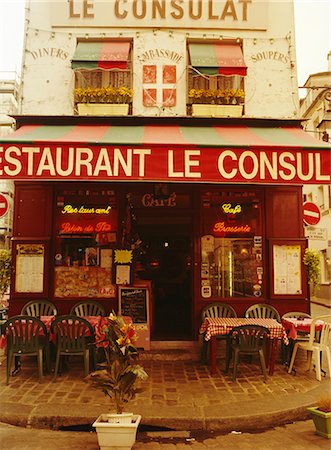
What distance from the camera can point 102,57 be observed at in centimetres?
946

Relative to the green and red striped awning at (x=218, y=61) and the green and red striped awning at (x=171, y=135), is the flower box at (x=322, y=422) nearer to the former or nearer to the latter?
the green and red striped awning at (x=171, y=135)

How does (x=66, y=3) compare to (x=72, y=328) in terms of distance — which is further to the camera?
(x=66, y=3)

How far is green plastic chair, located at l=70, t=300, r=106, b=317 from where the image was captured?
9047mm

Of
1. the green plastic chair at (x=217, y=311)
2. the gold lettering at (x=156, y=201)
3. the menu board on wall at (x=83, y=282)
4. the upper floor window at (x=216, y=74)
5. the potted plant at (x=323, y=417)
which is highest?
the upper floor window at (x=216, y=74)

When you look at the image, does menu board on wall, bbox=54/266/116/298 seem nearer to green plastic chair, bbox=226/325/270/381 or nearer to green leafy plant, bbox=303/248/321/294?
green plastic chair, bbox=226/325/270/381

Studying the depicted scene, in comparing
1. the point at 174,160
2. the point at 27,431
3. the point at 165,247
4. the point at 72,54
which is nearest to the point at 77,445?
the point at 27,431

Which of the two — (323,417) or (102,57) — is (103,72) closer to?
(102,57)

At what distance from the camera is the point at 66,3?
10.1m

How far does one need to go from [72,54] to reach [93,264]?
180 inches

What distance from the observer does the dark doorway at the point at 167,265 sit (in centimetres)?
1393

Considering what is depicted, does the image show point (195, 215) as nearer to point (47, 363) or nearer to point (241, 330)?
point (241, 330)

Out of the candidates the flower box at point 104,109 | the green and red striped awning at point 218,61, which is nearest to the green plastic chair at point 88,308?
the flower box at point 104,109

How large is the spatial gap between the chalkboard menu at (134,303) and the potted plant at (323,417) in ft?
14.4

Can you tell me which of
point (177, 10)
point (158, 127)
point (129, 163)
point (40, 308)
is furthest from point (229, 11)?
point (40, 308)
